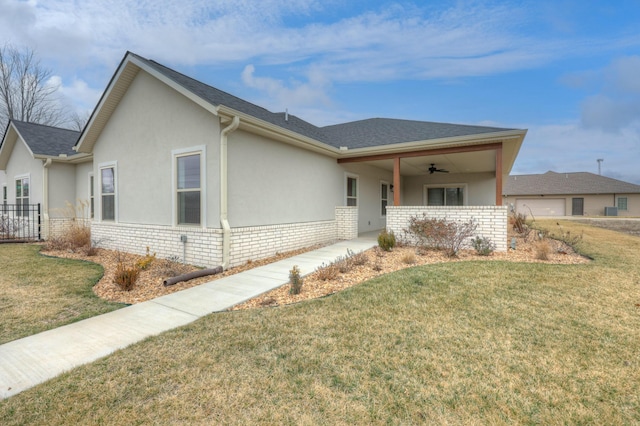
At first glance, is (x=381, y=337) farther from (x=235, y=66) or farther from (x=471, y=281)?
(x=235, y=66)

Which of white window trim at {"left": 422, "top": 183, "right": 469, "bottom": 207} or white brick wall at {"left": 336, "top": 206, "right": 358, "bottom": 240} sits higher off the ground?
white window trim at {"left": 422, "top": 183, "right": 469, "bottom": 207}

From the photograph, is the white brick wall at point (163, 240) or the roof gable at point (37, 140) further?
the roof gable at point (37, 140)

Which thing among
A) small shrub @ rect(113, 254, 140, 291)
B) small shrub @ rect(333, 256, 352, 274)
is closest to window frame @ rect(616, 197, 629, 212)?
small shrub @ rect(333, 256, 352, 274)

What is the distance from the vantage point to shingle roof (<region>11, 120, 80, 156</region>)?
11818 mm

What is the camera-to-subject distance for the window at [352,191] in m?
12.0

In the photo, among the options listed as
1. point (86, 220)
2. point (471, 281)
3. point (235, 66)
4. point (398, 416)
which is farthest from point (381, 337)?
point (235, 66)

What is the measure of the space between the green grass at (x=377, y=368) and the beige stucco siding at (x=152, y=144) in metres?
4.05

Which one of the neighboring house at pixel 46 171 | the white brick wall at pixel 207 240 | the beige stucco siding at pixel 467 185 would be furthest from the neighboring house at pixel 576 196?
the neighboring house at pixel 46 171

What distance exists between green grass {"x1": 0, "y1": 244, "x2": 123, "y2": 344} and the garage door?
113ft

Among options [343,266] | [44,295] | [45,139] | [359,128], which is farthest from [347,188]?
[45,139]

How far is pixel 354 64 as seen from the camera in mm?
14031

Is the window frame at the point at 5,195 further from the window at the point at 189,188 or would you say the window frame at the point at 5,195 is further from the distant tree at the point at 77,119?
the distant tree at the point at 77,119

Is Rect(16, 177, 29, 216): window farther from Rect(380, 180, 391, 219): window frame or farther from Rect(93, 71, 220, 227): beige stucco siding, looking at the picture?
Rect(380, 180, 391, 219): window frame

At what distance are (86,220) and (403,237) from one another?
12136 millimetres
